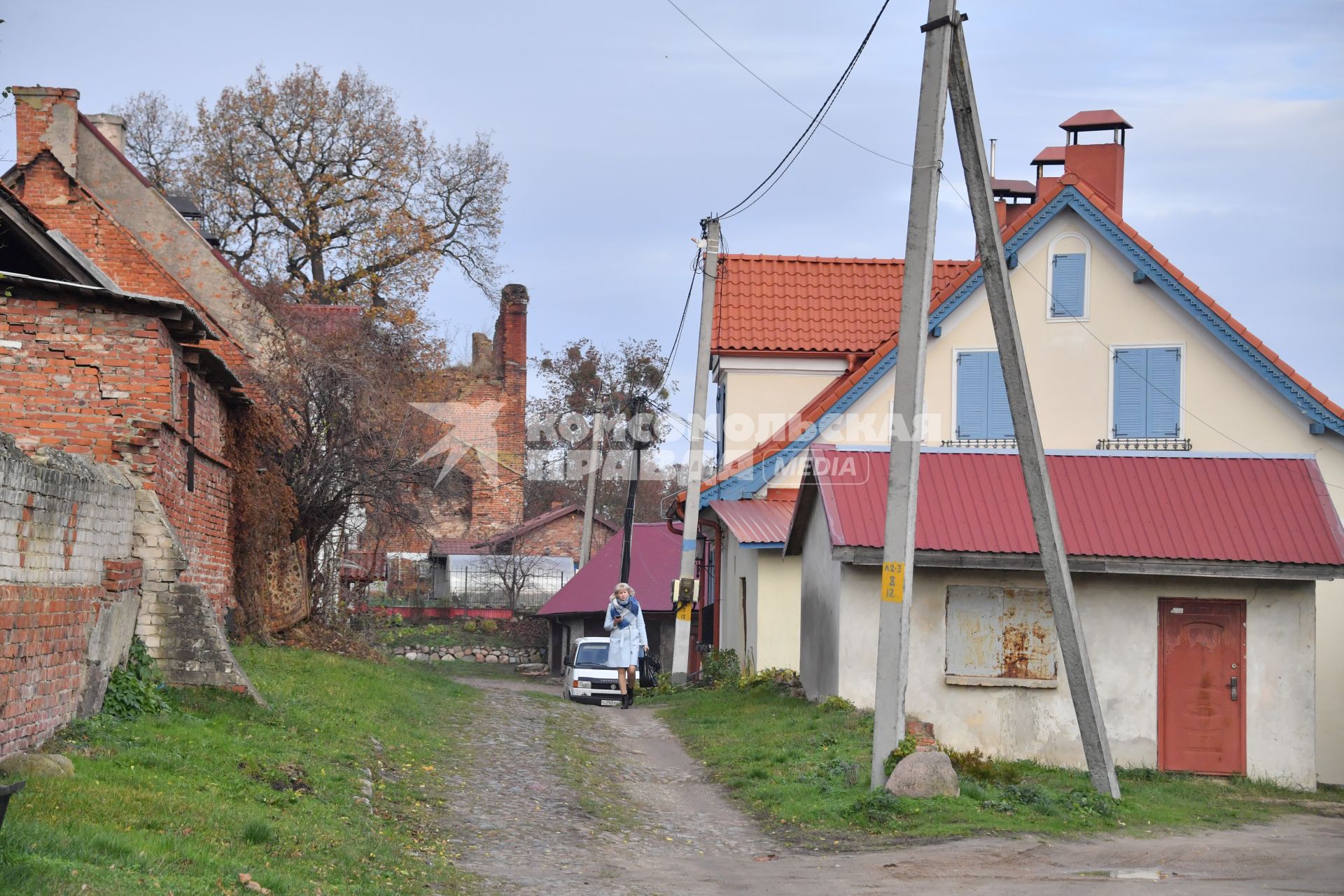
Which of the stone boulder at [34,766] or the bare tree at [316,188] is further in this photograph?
the bare tree at [316,188]

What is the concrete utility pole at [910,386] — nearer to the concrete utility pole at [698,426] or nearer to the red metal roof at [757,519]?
the red metal roof at [757,519]

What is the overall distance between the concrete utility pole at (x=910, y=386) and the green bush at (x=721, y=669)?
11.5m

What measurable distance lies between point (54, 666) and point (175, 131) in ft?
124

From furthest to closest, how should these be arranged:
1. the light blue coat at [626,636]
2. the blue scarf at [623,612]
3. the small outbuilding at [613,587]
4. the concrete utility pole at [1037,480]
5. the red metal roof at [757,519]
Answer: the small outbuilding at [613,587], the red metal roof at [757,519], the light blue coat at [626,636], the blue scarf at [623,612], the concrete utility pole at [1037,480]

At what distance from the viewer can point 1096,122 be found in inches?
925

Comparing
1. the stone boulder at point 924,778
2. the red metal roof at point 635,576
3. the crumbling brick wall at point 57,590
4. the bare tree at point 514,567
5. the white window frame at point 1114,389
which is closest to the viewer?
the crumbling brick wall at point 57,590

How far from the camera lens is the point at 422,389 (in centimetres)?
4031

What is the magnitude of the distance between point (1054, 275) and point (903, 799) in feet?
36.9

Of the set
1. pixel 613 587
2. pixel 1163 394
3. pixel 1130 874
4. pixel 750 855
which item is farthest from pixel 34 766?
pixel 613 587

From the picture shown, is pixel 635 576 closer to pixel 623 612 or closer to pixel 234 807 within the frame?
pixel 623 612

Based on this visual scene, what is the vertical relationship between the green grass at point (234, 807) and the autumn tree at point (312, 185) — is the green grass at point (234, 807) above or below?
below

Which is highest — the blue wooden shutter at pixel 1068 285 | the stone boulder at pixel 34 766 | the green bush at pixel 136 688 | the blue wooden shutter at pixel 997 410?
the blue wooden shutter at pixel 1068 285

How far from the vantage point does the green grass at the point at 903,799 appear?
1133cm

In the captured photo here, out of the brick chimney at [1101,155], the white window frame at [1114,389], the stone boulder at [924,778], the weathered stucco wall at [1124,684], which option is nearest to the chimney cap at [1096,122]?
the brick chimney at [1101,155]
